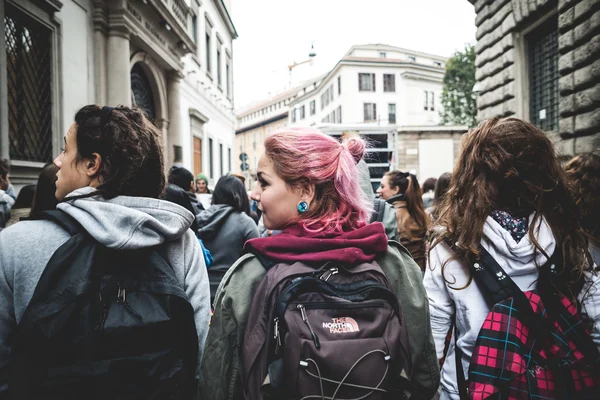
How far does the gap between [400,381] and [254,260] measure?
0.61 metres

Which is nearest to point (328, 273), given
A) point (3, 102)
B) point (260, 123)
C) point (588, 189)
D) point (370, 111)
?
point (588, 189)

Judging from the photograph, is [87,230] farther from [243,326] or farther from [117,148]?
[243,326]

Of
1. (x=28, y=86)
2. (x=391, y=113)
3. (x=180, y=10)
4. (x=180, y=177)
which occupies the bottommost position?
(x=180, y=177)

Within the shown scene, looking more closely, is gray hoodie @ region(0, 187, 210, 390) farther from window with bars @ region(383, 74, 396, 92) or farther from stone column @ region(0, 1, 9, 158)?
window with bars @ region(383, 74, 396, 92)

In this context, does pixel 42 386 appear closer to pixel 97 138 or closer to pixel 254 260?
pixel 254 260

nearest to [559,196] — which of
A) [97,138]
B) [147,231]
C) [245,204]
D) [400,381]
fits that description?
[400,381]

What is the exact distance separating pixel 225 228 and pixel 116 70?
7.13 metres

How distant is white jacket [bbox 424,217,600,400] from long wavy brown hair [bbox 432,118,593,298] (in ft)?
0.14

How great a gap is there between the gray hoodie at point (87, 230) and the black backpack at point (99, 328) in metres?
0.05

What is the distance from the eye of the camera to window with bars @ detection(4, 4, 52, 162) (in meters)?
6.94

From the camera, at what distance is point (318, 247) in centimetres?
147

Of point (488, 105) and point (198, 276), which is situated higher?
point (488, 105)

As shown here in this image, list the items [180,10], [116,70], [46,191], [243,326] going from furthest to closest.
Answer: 1. [180,10]
2. [116,70]
3. [46,191]
4. [243,326]

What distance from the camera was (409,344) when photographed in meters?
1.50
